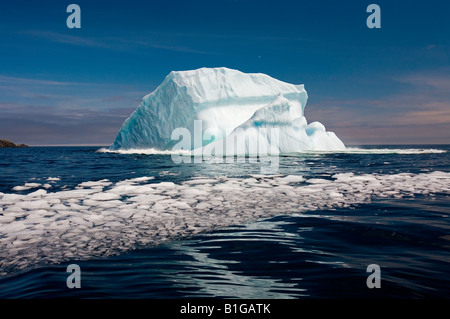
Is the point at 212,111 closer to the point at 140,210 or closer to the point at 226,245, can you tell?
the point at 140,210

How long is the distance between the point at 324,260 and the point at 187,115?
1205 inches

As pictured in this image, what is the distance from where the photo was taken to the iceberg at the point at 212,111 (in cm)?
3194

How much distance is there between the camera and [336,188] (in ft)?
27.1

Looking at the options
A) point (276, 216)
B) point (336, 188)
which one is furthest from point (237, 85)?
point (276, 216)

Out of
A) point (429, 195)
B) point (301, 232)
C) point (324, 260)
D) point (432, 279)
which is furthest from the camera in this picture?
point (429, 195)

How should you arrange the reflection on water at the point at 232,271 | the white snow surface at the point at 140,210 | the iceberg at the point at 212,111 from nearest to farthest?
1. the reflection on water at the point at 232,271
2. the white snow surface at the point at 140,210
3. the iceberg at the point at 212,111

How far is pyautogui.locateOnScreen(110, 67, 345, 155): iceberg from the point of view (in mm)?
31938

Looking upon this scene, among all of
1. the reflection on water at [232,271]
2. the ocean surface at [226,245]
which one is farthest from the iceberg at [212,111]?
the reflection on water at [232,271]

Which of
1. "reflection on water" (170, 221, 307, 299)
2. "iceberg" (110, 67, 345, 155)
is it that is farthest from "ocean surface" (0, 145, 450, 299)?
"iceberg" (110, 67, 345, 155)

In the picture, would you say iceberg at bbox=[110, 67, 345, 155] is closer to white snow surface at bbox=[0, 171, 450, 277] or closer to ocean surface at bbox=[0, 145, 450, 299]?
white snow surface at bbox=[0, 171, 450, 277]

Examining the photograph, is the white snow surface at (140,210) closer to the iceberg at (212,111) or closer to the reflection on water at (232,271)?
the reflection on water at (232,271)

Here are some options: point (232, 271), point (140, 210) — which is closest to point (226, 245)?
point (232, 271)

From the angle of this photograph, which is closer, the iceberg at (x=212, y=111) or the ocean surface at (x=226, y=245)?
the ocean surface at (x=226, y=245)
